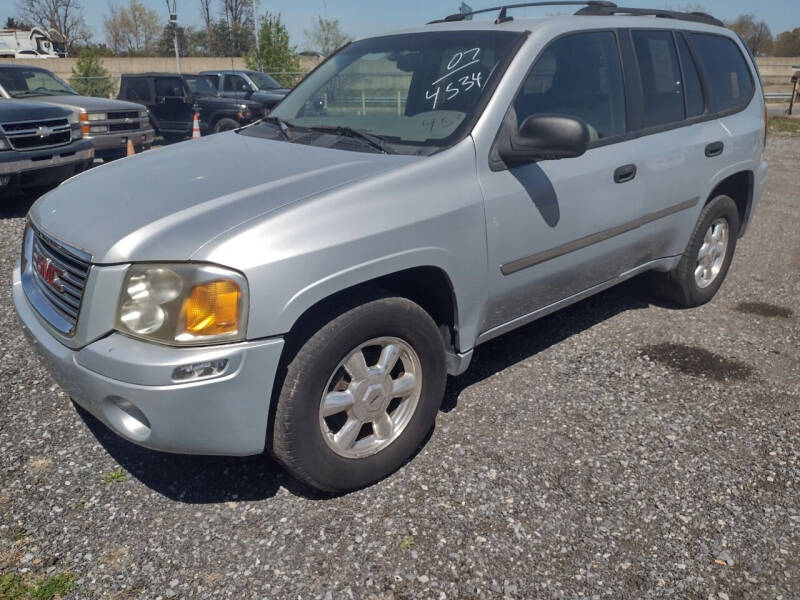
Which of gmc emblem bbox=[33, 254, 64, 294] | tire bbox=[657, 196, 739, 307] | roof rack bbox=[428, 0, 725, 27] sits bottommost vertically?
tire bbox=[657, 196, 739, 307]

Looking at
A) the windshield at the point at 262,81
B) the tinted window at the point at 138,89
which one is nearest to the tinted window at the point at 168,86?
the tinted window at the point at 138,89

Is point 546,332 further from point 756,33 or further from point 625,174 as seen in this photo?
point 756,33

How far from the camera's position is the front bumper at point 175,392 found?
2311 mm

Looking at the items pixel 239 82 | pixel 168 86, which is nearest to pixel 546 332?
pixel 168 86

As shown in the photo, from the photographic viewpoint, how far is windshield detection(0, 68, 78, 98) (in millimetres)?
10188

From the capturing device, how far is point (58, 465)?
306 centimetres

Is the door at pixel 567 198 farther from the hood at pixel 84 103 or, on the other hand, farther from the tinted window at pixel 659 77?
the hood at pixel 84 103

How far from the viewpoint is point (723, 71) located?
15.3ft

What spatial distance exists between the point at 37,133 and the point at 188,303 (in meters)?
6.76

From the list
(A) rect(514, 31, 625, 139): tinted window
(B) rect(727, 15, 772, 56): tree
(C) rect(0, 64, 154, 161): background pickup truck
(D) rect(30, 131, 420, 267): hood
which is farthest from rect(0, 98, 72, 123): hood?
(B) rect(727, 15, 772, 56): tree

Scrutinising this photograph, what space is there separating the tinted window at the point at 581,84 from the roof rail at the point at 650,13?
25 cm

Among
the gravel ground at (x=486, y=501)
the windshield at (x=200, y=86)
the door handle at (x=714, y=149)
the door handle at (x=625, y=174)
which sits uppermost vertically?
the windshield at (x=200, y=86)

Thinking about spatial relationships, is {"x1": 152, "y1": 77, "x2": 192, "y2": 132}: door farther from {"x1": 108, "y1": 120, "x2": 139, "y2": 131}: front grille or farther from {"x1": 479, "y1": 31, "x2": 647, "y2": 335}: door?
{"x1": 479, "y1": 31, "x2": 647, "y2": 335}: door

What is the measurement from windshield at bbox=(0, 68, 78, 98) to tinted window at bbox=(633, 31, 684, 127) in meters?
9.39
